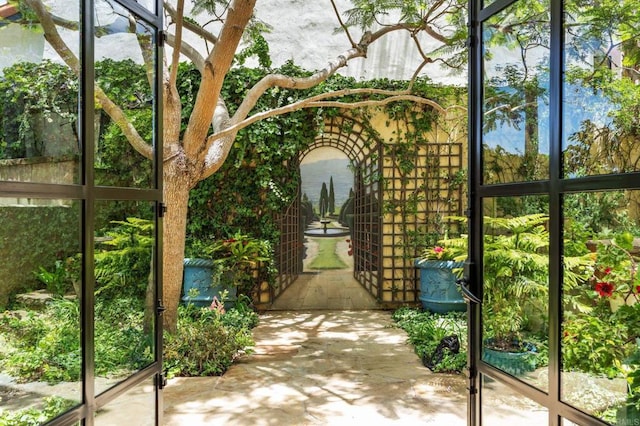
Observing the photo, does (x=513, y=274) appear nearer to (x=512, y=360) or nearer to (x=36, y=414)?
(x=512, y=360)

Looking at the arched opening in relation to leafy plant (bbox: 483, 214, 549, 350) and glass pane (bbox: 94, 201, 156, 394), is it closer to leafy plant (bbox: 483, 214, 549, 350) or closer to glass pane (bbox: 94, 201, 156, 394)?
glass pane (bbox: 94, 201, 156, 394)

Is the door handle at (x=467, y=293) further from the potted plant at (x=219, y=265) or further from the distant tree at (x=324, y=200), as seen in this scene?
the distant tree at (x=324, y=200)

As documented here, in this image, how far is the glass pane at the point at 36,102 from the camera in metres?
1.23

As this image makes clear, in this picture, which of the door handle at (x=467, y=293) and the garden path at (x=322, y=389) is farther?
the garden path at (x=322, y=389)

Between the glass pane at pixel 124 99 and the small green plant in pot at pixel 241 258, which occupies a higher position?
the glass pane at pixel 124 99

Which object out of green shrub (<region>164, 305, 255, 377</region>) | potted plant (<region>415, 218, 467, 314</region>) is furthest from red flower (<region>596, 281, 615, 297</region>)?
Answer: potted plant (<region>415, 218, 467, 314</region>)

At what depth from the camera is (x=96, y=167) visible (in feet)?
5.07

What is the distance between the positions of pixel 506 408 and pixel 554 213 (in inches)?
30.9

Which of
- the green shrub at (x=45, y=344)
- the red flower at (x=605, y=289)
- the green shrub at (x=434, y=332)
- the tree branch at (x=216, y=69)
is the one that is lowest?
the green shrub at (x=434, y=332)

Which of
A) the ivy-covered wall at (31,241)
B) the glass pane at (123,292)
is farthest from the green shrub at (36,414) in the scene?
the ivy-covered wall at (31,241)

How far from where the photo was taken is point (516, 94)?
168cm

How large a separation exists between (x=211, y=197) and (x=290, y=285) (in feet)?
5.72

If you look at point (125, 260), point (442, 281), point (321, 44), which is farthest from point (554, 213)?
point (321, 44)

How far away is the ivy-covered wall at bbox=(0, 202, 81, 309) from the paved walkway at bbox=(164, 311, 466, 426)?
204 cm
